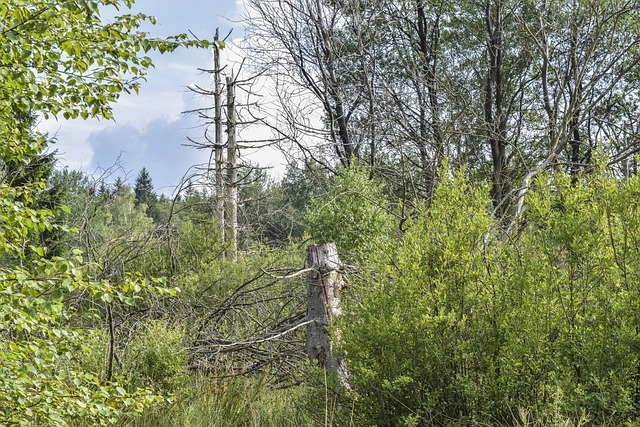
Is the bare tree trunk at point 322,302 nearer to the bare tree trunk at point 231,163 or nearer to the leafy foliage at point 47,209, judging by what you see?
the leafy foliage at point 47,209

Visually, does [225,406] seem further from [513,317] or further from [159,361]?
[513,317]

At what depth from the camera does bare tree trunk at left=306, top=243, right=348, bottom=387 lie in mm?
5785

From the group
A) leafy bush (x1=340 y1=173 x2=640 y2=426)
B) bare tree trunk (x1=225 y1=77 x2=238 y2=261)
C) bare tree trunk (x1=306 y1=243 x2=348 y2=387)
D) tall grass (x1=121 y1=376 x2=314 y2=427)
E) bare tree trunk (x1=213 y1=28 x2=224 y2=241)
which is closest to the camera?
leafy bush (x1=340 y1=173 x2=640 y2=426)

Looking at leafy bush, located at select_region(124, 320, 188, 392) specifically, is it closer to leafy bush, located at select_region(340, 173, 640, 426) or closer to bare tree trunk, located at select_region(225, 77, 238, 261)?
leafy bush, located at select_region(340, 173, 640, 426)

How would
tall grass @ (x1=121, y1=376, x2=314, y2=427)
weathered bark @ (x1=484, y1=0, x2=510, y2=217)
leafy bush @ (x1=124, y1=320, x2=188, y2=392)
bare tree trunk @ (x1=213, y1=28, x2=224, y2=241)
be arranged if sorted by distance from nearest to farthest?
tall grass @ (x1=121, y1=376, x2=314, y2=427), leafy bush @ (x1=124, y1=320, x2=188, y2=392), weathered bark @ (x1=484, y1=0, x2=510, y2=217), bare tree trunk @ (x1=213, y1=28, x2=224, y2=241)

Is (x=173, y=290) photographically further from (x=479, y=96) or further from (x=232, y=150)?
(x=479, y=96)

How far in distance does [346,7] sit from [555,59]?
19.6ft

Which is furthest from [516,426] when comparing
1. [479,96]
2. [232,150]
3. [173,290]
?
[479,96]

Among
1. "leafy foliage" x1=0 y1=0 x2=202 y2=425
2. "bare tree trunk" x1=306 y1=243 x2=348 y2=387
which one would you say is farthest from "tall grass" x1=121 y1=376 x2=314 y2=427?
"leafy foliage" x1=0 y1=0 x2=202 y2=425

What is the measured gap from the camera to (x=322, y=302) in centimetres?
587

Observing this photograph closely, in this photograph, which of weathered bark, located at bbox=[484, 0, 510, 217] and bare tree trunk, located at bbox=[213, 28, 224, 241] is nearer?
weathered bark, located at bbox=[484, 0, 510, 217]

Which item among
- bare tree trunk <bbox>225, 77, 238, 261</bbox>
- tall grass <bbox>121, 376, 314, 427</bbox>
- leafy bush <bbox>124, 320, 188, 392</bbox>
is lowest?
tall grass <bbox>121, 376, 314, 427</bbox>

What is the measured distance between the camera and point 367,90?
11852 mm

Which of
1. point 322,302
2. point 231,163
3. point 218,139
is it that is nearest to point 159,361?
point 322,302
